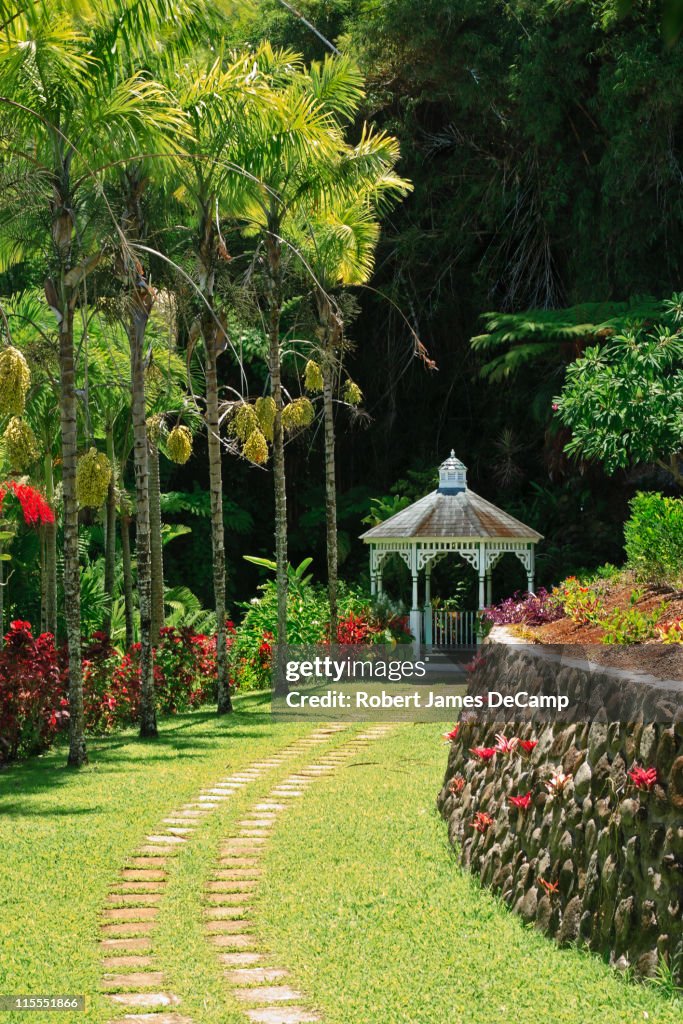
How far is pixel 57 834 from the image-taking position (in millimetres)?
8266

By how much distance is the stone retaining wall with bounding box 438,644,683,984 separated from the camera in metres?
5.38

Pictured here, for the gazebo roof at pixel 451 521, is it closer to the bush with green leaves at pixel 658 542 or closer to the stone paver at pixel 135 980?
the bush with green leaves at pixel 658 542

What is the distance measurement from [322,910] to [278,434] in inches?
403

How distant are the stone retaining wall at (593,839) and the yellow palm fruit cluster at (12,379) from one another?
4161mm

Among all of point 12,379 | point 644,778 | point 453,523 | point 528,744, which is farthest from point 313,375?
point 644,778

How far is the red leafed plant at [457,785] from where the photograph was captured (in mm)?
8477

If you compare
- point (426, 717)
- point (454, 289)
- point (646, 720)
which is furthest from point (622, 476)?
point (646, 720)

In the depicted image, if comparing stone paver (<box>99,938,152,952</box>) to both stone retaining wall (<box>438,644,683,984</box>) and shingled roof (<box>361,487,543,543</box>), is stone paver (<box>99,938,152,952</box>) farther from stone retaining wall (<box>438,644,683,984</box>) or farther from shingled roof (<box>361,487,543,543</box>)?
shingled roof (<box>361,487,543,543</box>)

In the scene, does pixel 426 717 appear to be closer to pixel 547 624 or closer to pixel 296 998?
pixel 547 624

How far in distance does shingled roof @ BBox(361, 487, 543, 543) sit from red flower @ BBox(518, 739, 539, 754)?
11.3 m

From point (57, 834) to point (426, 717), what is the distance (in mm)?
6665

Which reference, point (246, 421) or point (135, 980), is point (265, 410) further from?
point (135, 980)

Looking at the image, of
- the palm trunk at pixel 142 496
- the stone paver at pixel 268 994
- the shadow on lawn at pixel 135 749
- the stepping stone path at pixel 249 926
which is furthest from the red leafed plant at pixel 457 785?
the palm trunk at pixel 142 496

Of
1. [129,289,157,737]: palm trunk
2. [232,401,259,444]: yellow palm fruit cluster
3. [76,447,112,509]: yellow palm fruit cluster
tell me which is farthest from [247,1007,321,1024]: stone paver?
[232,401,259,444]: yellow palm fruit cluster
